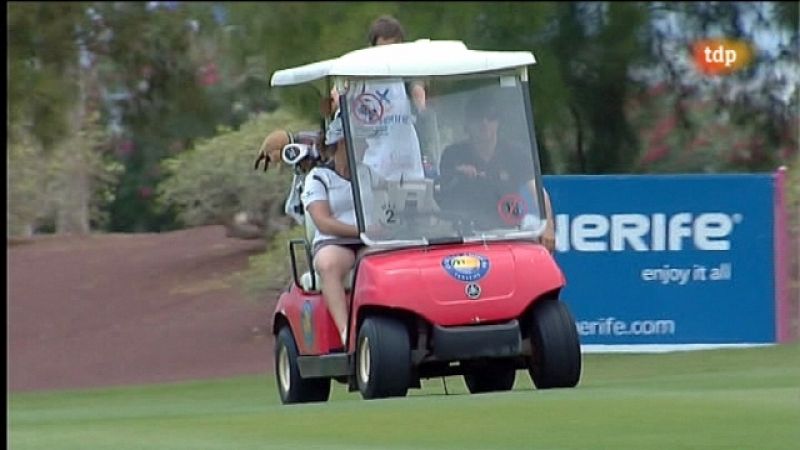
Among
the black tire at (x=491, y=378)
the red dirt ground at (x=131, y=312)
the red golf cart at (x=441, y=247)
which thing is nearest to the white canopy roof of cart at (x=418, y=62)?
the red golf cart at (x=441, y=247)

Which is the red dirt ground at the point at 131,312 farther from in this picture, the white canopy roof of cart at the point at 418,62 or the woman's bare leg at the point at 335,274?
the white canopy roof of cart at the point at 418,62

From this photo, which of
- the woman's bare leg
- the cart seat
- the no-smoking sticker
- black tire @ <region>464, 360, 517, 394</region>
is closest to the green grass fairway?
black tire @ <region>464, 360, 517, 394</region>

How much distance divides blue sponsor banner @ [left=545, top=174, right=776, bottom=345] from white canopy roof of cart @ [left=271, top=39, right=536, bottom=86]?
425cm

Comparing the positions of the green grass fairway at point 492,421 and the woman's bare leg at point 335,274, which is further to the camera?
the woman's bare leg at point 335,274

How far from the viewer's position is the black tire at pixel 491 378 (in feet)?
36.1

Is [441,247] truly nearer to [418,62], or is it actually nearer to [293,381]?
[418,62]

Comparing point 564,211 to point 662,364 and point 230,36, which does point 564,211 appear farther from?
point 230,36

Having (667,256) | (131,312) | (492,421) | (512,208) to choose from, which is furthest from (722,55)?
(492,421)

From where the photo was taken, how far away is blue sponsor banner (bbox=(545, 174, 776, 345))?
1476 cm

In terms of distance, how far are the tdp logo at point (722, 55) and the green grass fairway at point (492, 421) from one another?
828cm

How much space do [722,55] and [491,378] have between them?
9331 millimetres

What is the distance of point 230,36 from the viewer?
767 inches

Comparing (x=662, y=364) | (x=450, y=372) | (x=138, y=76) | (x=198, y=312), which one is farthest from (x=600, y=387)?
(x=138, y=76)

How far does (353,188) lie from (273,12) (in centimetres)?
803
